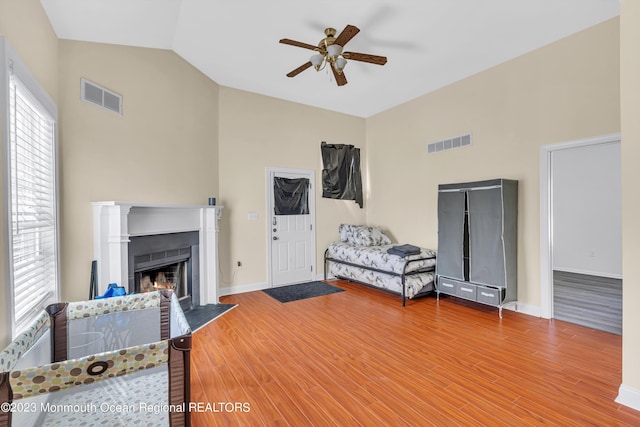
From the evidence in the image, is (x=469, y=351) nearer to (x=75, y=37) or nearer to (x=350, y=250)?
(x=350, y=250)

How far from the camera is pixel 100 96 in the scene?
9.73ft

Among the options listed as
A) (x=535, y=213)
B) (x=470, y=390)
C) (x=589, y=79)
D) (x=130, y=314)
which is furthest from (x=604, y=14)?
(x=130, y=314)

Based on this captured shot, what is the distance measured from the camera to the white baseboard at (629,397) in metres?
1.94

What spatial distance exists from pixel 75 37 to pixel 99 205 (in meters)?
1.54

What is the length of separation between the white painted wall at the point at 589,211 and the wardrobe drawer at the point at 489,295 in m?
2.66

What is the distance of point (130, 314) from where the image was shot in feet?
6.30

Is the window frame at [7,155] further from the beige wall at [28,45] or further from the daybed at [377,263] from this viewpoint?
the daybed at [377,263]

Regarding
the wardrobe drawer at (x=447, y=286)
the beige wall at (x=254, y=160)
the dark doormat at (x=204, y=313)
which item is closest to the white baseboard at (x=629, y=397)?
the wardrobe drawer at (x=447, y=286)

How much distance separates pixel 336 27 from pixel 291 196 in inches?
107

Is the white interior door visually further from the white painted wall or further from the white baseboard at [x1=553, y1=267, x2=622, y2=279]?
the white baseboard at [x1=553, y1=267, x2=622, y2=279]

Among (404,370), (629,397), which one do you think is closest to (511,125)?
(629,397)

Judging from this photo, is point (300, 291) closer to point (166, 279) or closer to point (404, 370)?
point (166, 279)

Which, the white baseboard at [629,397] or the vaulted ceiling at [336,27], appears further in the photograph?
the vaulted ceiling at [336,27]

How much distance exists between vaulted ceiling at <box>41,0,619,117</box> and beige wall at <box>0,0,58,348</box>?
0.24 m
